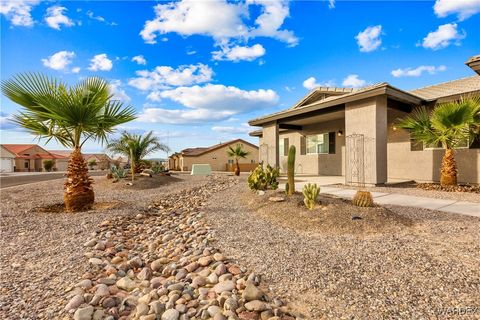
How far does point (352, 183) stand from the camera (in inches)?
417

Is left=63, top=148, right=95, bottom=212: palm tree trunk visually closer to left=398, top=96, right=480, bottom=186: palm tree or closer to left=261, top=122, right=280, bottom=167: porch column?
left=261, top=122, right=280, bottom=167: porch column

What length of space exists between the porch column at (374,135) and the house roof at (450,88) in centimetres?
291

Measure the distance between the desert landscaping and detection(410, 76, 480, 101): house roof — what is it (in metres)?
7.86

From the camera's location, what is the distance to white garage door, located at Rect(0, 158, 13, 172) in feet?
142

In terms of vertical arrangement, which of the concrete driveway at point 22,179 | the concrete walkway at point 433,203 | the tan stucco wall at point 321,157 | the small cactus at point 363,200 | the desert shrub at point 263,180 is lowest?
the concrete driveway at point 22,179

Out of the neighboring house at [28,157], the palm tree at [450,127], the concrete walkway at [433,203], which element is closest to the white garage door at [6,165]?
the neighboring house at [28,157]

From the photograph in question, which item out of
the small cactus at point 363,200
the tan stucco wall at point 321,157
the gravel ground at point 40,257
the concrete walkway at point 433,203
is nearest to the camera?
the gravel ground at point 40,257

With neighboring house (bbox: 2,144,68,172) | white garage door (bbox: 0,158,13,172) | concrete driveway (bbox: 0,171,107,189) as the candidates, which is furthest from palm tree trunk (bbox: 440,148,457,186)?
white garage door (bbox: 0,158,13,172)

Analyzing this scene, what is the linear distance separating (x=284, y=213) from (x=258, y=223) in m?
0.66

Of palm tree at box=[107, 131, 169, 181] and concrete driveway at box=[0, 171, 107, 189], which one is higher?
palm tree at box=[107, 131, 169, 181]

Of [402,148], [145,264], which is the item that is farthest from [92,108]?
[402,148]

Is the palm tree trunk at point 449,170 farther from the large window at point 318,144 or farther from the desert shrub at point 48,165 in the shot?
the desert shrub at point 48,165

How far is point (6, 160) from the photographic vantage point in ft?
143

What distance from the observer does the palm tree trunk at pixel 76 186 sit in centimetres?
688
